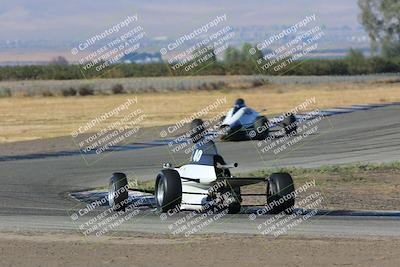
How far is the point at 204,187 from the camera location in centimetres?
1748

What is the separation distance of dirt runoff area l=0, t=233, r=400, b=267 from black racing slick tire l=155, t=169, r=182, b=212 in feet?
7.89

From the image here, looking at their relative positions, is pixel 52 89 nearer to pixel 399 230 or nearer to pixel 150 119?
pixel 150 119

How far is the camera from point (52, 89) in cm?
7162

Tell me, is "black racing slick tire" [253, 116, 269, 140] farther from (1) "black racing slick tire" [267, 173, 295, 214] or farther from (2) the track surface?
(1) "black racing slick tire" [267, 173, 295, 214]

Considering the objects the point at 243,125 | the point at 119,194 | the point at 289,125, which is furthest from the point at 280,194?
the point at 289,125

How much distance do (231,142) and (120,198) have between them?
16.2 meters

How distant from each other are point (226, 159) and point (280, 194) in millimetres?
13293

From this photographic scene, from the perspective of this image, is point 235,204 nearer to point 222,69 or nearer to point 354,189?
point 354,189

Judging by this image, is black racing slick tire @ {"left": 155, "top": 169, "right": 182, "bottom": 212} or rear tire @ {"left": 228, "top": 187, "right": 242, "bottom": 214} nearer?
black racing slick tire @ {"left": 155, "top": 169, "right": 182, "bottom": 212}

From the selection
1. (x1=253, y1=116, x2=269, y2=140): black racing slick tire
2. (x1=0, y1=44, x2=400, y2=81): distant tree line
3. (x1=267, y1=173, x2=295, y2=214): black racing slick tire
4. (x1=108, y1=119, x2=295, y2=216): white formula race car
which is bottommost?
(x1=0, y1=44, x2=400, y2=81): distant tree line

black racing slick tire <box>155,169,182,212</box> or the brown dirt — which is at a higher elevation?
black racing slick tire <box>155,169,182,212</box>

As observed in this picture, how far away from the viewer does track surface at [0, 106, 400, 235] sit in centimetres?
1564

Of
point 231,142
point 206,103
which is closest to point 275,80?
point 206,103

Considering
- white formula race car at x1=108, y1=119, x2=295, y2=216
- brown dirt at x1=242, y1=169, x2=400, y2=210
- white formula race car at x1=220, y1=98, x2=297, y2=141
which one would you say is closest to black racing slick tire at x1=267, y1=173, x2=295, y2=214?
white formula race car at x1=108, y1=119, x2=295, y2=216
